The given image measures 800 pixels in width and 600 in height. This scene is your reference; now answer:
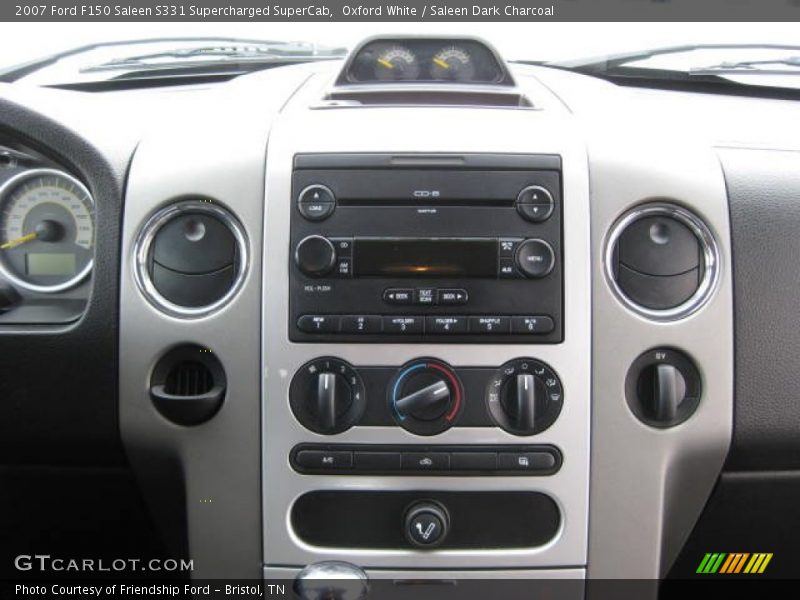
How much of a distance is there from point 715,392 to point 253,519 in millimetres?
933

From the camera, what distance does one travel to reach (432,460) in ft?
4.96

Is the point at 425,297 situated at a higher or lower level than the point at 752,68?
lower

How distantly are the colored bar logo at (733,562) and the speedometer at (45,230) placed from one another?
154cm

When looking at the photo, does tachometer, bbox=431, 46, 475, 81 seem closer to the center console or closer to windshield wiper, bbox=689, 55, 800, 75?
the center console

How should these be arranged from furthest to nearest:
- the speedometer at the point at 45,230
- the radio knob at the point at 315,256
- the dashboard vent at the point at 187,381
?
the speedometer at the point at 45,230, the dashboard vent at the point at 187,381, the radio knob at the point at 315,256

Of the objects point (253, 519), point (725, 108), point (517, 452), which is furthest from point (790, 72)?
point (253, 519)

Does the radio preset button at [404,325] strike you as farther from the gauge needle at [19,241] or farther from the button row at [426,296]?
the gauge needle at [19,241]

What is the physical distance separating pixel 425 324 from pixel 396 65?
2.38 feet

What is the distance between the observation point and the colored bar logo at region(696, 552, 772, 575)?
1.84 metres

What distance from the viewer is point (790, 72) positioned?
2230 millimetres

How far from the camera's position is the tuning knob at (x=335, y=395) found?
149 cm

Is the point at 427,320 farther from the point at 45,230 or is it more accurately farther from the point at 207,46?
the point at 207,46

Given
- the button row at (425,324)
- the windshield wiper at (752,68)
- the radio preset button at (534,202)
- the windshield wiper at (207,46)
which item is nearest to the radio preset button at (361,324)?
the button row at (425,324)

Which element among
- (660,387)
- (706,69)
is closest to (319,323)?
(660,387)
